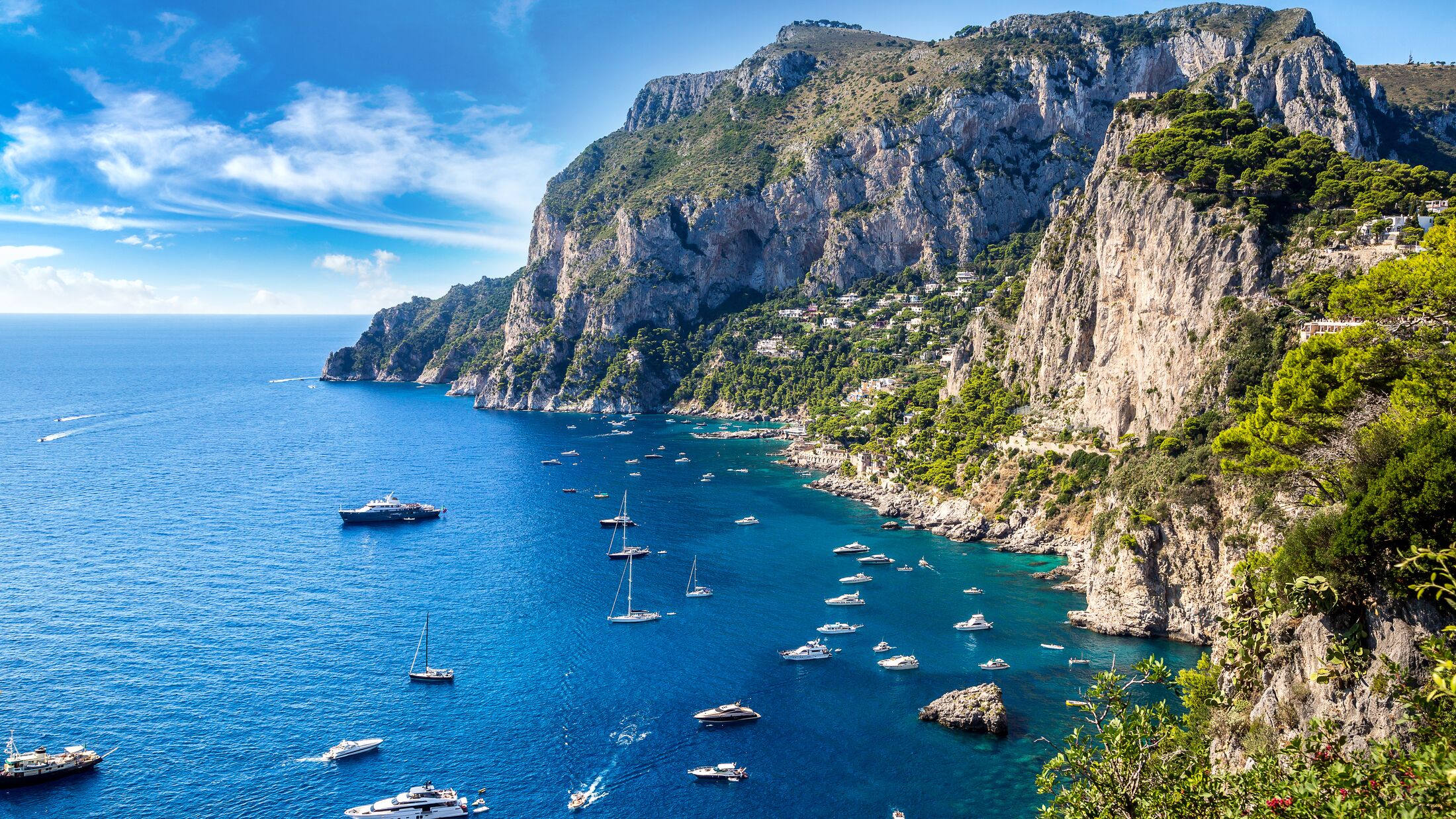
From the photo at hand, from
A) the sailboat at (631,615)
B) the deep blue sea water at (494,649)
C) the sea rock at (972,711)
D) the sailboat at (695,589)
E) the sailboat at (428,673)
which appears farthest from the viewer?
the sailboat at (695,589)

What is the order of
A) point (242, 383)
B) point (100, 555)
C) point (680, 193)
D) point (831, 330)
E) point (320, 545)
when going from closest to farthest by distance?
point (100, 555)
point (320, 545)
point (831, 330)
point (680, 193)
point (242, 383)

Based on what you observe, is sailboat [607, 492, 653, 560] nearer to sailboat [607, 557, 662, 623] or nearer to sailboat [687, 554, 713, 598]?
sailboat [687, 554, 713, 598]

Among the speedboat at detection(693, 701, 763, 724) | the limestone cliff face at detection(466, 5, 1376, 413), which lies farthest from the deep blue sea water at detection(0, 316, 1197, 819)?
the limestone cliff face at detection(466, 5, 1376, 413)

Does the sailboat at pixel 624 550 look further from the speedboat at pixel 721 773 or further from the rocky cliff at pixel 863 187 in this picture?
the rocky cliff at pixel 863 187

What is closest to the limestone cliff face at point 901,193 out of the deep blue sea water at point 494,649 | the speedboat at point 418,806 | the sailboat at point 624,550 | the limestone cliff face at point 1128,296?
the limestone cliff face at point 1128,296

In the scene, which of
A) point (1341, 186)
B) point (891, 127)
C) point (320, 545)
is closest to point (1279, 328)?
point (1341, 186)

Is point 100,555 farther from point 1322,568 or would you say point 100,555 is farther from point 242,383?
point 242,383
